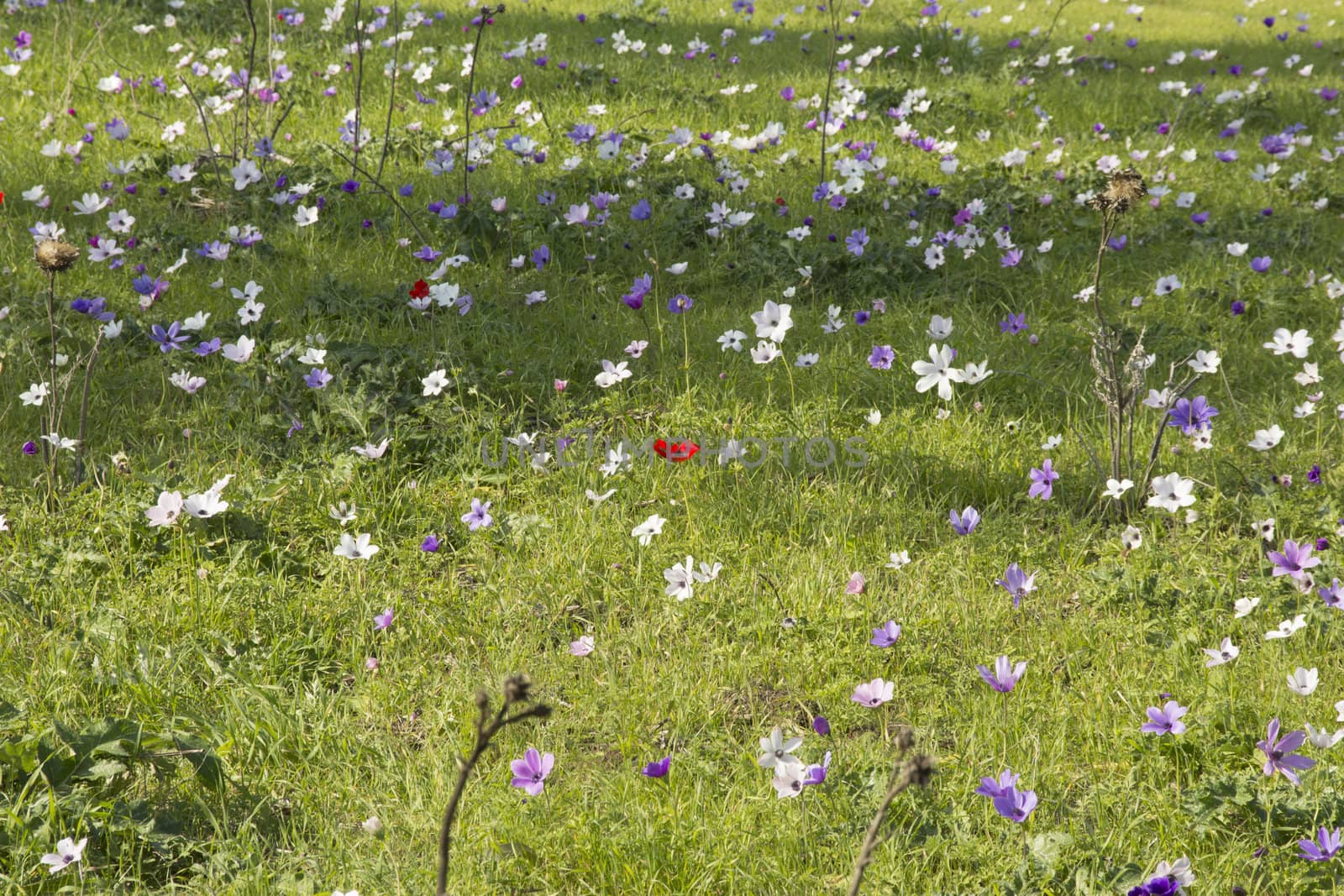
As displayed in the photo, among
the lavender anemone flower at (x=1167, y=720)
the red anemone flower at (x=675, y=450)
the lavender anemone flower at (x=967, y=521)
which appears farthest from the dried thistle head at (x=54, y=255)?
the lavender anemone flower at (x=1167, y=720)

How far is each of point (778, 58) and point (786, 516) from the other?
4799 mm

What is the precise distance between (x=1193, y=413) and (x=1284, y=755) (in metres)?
1.11

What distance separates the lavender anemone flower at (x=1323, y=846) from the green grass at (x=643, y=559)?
0.20 ft

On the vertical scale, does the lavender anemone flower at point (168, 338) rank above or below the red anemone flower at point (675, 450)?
above

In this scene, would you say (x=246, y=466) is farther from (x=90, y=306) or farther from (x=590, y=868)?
(x=590, y=868)

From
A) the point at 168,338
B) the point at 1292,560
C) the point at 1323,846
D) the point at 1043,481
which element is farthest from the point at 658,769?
the point at 168,338

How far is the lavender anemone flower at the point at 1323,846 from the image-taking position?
1.66m

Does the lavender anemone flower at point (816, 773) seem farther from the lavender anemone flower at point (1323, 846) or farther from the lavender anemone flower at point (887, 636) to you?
the lavender anemone flower at point (1323, 846)

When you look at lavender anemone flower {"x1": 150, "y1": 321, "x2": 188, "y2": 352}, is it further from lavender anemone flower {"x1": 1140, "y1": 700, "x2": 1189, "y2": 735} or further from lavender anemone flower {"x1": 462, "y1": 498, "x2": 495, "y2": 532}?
lavender anemone flower {"x1": 1140, "y1": 700, "x2": 1189, "y2": 735}

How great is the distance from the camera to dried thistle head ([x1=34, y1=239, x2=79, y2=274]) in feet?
7.80

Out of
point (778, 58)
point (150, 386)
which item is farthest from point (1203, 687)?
point (778, 58)

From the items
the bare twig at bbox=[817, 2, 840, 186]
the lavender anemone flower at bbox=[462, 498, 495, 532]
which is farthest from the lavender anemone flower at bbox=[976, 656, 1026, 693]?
the bare twig at bbox=[817, 2, 840, 186]

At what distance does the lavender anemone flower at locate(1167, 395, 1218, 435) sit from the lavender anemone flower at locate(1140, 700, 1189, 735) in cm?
98

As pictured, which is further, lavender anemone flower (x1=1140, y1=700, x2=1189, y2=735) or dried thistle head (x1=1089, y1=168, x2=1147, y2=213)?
dried thistle head (x1=1089, y1=168, x2=1147, y2=213)
